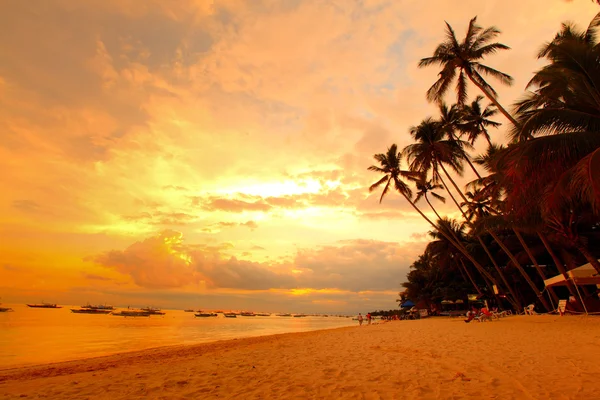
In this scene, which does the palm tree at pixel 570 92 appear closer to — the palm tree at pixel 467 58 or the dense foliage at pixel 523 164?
the dense foliage at pixel 523 164

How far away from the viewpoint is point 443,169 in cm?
2500

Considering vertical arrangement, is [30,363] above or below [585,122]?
below

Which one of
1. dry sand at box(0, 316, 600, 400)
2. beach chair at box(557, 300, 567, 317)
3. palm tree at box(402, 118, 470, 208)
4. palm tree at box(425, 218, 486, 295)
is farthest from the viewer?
palm tree at box(425, 218, 486, 295)

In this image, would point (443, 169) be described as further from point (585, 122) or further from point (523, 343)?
point (523, 343)

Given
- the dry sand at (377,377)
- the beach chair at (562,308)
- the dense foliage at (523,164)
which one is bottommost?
the dry sand at (377,377)

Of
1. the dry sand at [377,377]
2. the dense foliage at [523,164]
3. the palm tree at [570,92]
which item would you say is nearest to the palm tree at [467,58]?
the dense foliage at [523,164]

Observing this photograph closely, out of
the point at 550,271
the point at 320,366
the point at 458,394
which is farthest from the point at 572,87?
the point at 550,271

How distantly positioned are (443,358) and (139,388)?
246 inches

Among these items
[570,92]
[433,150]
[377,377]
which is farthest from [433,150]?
[377,377]

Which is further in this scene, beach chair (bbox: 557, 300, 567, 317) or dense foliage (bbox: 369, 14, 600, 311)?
beach chair (bbox: 557, 300, 567, 317)

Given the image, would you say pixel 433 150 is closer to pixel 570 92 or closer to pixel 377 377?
pixel 570 92

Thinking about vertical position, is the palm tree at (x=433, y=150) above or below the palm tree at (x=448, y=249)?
above

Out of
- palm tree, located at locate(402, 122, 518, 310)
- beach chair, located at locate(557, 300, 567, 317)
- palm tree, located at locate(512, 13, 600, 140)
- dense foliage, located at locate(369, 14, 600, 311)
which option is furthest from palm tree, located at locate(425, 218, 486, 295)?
palm tree, located at locate(512, 13, 600, 140)

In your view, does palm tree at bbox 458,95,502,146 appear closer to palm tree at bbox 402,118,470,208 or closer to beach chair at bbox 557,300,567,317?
palm tree at bbox 402,118,470,208
